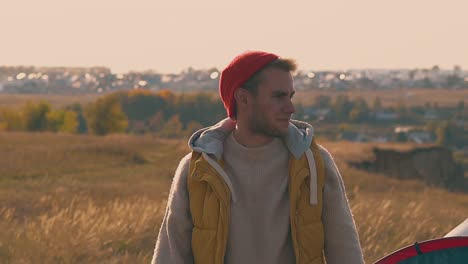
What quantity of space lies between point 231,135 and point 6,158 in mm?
28376

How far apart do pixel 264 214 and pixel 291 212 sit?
0.16 m

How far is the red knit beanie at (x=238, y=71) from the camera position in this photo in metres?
5.57

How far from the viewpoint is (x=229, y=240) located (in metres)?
5.58

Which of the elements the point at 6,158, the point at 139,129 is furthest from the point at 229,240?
the point at 139,129

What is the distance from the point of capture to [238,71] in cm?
564

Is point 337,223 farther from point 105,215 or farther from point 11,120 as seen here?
point 11,120

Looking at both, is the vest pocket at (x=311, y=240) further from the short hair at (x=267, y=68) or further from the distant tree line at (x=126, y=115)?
the distant tree line at (x=126, y=115)

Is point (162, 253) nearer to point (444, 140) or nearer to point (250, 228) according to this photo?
point (250, 228)

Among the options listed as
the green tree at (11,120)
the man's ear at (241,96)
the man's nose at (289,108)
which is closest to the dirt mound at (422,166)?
the man's ear at (241,96)

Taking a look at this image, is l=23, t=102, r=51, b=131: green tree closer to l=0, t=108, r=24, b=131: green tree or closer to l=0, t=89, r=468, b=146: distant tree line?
l=0, t=89, r=468, b=146: distant tree line

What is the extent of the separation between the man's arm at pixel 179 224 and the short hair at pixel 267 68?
19.2 inches

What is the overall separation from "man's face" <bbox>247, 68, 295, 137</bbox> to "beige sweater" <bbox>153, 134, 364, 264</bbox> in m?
0.11

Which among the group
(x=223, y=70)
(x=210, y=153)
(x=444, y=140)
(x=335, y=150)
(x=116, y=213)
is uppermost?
(x=223, y=70)

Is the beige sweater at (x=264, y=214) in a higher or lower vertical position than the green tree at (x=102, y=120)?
higher
